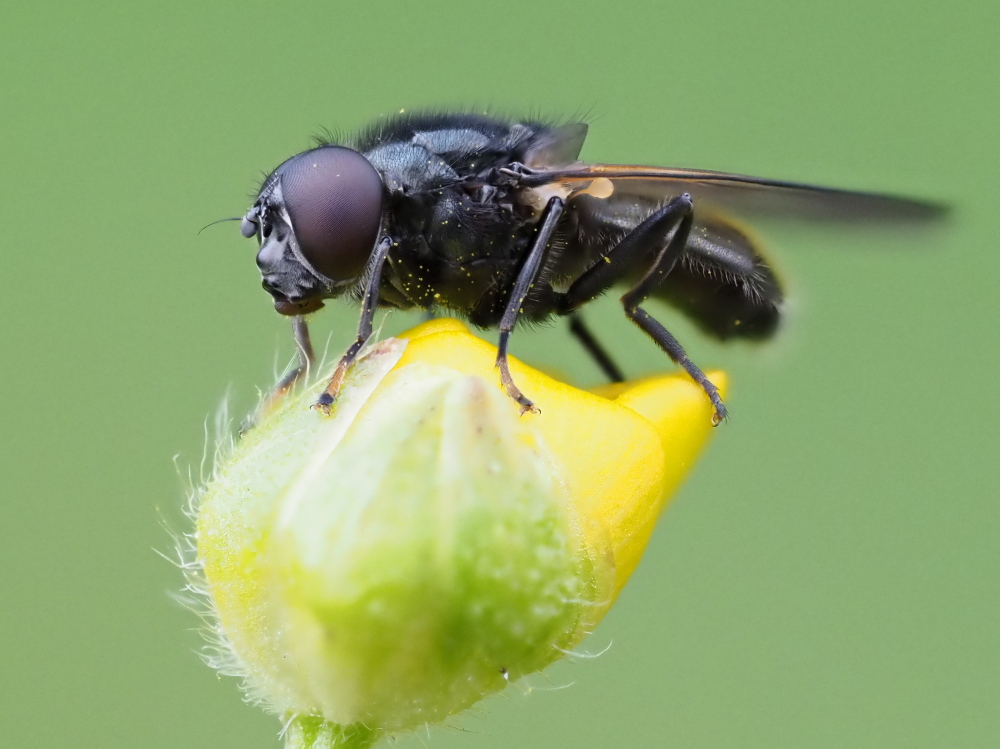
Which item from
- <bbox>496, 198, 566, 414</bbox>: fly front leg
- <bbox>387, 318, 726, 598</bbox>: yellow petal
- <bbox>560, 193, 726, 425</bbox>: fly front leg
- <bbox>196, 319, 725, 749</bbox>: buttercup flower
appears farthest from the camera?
<bbox>560, 193, 726, 425</bbox>: fly front leg

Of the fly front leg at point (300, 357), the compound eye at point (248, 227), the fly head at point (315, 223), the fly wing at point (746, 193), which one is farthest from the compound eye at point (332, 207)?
the fly wing at point (746, 193)

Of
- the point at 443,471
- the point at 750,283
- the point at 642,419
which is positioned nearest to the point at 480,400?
the point at 443,471

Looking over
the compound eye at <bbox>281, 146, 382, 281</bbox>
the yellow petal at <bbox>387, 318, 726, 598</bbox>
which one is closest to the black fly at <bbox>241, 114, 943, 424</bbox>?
the compound eye at <bbox>281, 146, 382, 281</bbox>

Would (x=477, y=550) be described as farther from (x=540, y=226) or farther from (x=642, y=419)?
(x=540, y=226)

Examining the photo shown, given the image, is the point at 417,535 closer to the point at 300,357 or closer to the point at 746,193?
the point at 300,357

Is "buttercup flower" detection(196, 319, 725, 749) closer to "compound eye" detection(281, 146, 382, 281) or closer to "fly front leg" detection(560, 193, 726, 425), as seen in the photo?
"compound eye" detection(281, 146, 382, 281)
